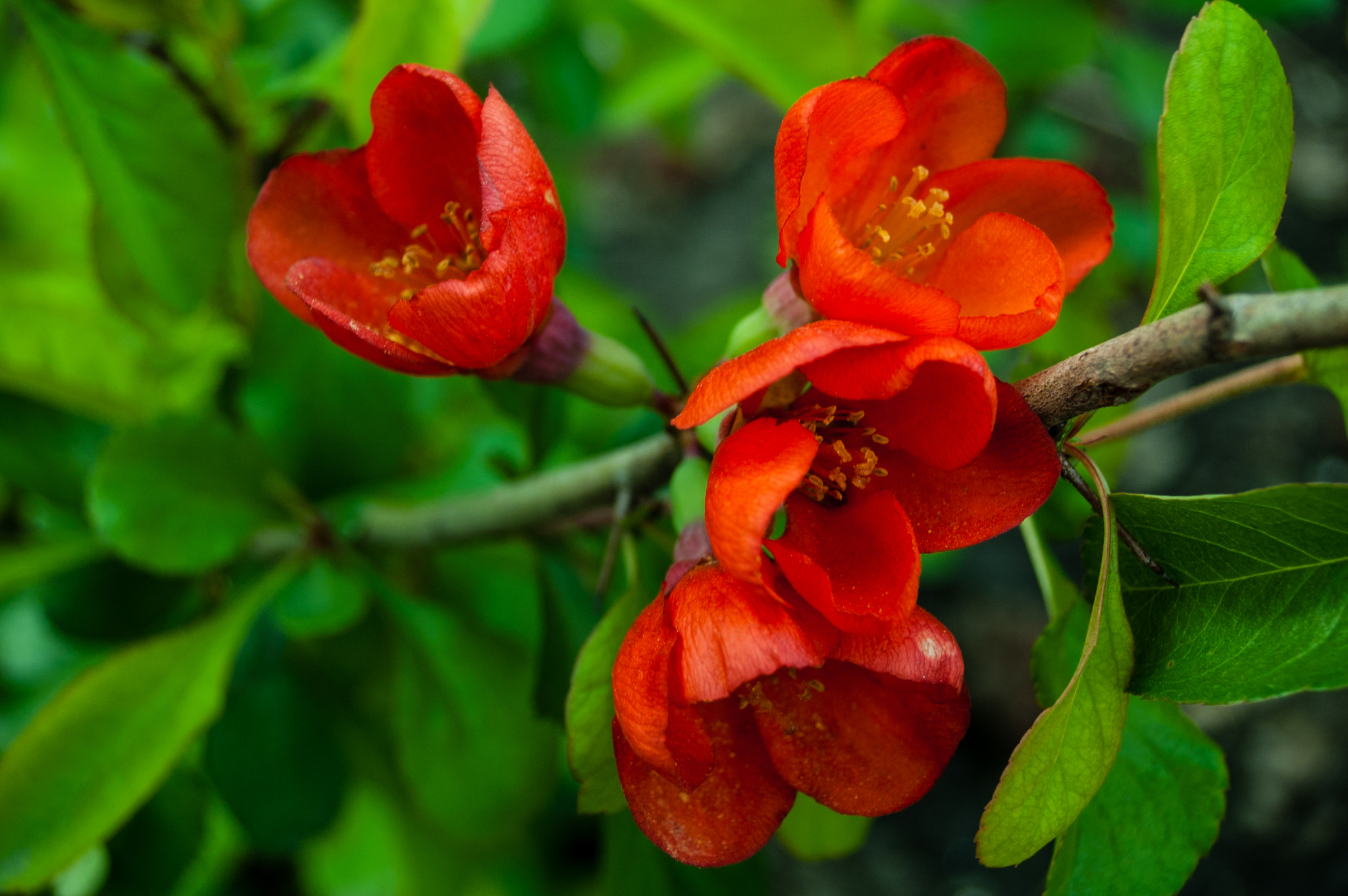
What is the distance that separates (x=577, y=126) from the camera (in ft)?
5.79

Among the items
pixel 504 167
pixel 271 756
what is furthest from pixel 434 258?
pixel 271 756

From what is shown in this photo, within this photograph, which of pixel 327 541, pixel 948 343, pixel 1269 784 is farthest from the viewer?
pixel 1269 784

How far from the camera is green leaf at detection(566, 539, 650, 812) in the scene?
617mm

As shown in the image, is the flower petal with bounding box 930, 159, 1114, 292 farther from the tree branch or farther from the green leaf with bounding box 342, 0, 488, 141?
the green leaf with bounding box 342, 0, 488, 141

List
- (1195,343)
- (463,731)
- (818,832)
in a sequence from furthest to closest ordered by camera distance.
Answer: (463,731)
(818,832)
(1195,343)

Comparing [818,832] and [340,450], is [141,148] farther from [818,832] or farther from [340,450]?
[818,832]

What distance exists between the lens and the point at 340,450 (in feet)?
3.75

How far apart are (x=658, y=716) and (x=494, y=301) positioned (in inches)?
10.2

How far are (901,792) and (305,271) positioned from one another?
0.51 m

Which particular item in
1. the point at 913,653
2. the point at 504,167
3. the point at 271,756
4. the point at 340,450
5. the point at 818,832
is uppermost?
the point at 504,167

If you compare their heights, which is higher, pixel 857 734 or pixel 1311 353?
pixel 1311 353

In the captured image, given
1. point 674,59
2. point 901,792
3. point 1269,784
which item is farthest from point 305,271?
point 1269,784

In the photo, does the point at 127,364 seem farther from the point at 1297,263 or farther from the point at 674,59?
the point at 1297,263

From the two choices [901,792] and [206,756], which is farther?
[206,756]
